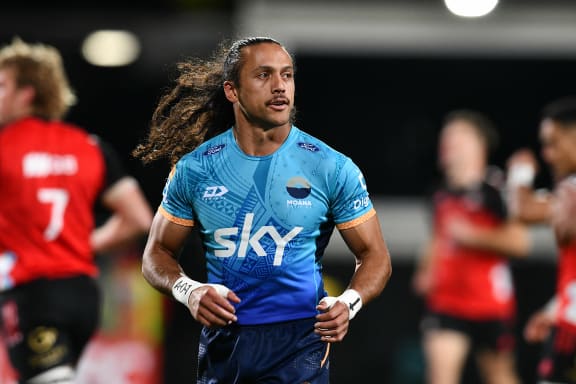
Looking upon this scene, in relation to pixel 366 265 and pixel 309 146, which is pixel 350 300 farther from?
pixel 309 146

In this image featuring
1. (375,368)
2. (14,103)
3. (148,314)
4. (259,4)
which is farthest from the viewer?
(259,4)

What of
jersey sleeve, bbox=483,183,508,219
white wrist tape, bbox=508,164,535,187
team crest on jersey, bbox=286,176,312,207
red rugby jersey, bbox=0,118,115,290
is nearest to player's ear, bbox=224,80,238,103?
team crest on jersey, bbox=286,176,312,207

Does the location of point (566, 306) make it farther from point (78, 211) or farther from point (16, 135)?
point (16, 135)

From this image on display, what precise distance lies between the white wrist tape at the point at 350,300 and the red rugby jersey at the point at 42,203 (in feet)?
7.98

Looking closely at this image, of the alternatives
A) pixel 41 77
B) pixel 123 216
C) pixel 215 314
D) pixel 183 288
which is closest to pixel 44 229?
pixel 123 216

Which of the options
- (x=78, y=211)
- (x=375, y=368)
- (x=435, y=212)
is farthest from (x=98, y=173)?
(x=375, y=368)

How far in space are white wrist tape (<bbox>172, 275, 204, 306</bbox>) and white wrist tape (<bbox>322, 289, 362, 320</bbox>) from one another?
0.48m

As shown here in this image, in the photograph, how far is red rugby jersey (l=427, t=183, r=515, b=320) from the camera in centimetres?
930

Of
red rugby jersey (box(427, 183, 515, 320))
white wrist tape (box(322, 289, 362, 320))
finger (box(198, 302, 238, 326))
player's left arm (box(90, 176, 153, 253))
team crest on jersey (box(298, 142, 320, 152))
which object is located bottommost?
red rugby jersey (box(427, 183, 515, 320))

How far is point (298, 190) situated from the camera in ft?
13.7

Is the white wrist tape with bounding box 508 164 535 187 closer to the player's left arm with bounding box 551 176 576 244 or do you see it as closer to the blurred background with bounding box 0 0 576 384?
the player's left arm with bounding box 551 176 576 244

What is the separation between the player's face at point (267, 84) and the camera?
4160mm

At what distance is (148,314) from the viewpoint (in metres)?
9.24

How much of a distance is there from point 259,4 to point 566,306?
688 centimetres
